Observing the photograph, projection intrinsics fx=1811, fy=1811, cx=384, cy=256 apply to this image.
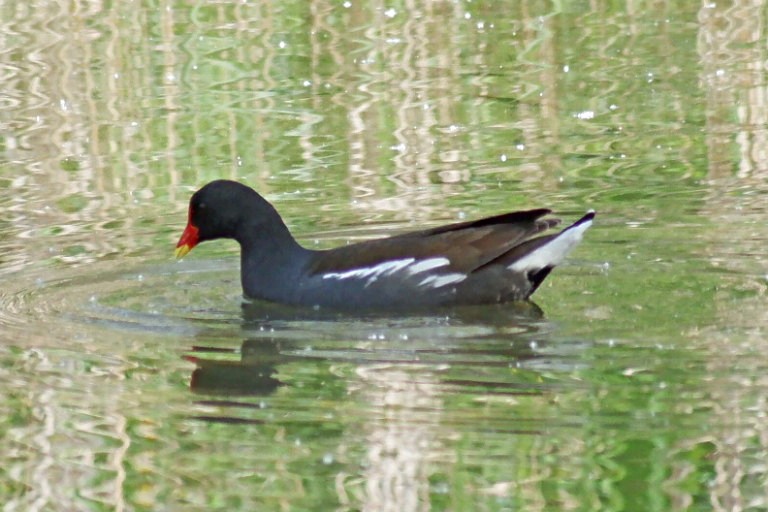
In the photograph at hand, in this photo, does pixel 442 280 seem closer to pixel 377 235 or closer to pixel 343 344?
pixel 343 344

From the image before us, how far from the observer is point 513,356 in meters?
6.10

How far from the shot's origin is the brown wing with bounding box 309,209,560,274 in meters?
7.05

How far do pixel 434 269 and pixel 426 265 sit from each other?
37mm

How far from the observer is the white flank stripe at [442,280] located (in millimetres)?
7027

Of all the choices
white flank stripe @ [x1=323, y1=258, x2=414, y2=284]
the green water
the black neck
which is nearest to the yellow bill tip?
the green water

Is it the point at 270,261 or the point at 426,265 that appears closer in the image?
the point at 426,265

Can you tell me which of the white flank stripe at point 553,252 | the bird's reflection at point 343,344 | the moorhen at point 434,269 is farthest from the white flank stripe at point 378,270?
the white flank stripe at point 553,252

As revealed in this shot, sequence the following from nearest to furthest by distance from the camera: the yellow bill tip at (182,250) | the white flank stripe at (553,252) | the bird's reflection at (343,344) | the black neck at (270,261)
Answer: the bird's reflection at (343,344), the white flank stripe at (553,252), the black neck at (270,261), the yellow bill tip at (182,250)

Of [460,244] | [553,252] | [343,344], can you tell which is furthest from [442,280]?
[343,344]

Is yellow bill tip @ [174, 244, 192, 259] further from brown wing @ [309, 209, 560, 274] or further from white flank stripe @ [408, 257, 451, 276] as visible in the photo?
white flank stripe @ [408, 257, 451, 276]

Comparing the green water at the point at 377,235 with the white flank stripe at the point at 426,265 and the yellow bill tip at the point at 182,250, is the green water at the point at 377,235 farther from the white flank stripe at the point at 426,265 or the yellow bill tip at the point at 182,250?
the white flank stripe at the point at 426,265

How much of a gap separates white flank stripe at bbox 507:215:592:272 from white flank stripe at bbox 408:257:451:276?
262 mm

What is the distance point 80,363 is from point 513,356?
1473 mm

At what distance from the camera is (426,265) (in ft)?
23.1
